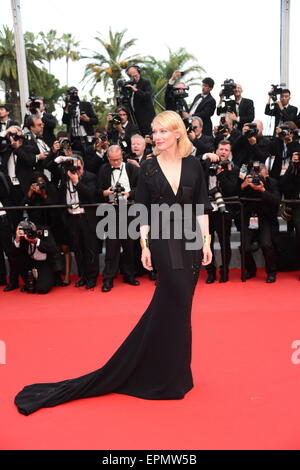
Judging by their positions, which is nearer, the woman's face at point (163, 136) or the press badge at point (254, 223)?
the woman's face at point (163, 136)

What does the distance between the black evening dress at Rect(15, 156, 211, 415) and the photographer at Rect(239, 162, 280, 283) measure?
256 centimetres

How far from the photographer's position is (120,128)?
19.7ft

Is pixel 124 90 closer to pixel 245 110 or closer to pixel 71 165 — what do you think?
pixel 245 110

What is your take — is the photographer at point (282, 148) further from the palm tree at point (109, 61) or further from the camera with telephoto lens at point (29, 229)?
the palm tree at point (109, 61)

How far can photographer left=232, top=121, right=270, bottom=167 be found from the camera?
557 cm

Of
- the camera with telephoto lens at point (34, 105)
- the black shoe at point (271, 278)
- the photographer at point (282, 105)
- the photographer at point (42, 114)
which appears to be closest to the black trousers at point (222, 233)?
the black shoe at point (271, 278)

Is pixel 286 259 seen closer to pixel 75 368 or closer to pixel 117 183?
pixel 117 183

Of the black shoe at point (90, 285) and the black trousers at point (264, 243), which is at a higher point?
the black trousers at point (264, 243)

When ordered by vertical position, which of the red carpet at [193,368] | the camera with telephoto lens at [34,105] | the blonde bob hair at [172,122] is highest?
the camera with telephoto lens at [34,105]

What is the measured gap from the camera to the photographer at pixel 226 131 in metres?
5.84

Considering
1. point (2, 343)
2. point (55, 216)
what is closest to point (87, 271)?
point (55, 216)

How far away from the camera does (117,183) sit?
17.1 feet

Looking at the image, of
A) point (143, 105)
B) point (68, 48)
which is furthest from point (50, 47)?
point (143, 105)

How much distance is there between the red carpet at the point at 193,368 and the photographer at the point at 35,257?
0.18 meters
